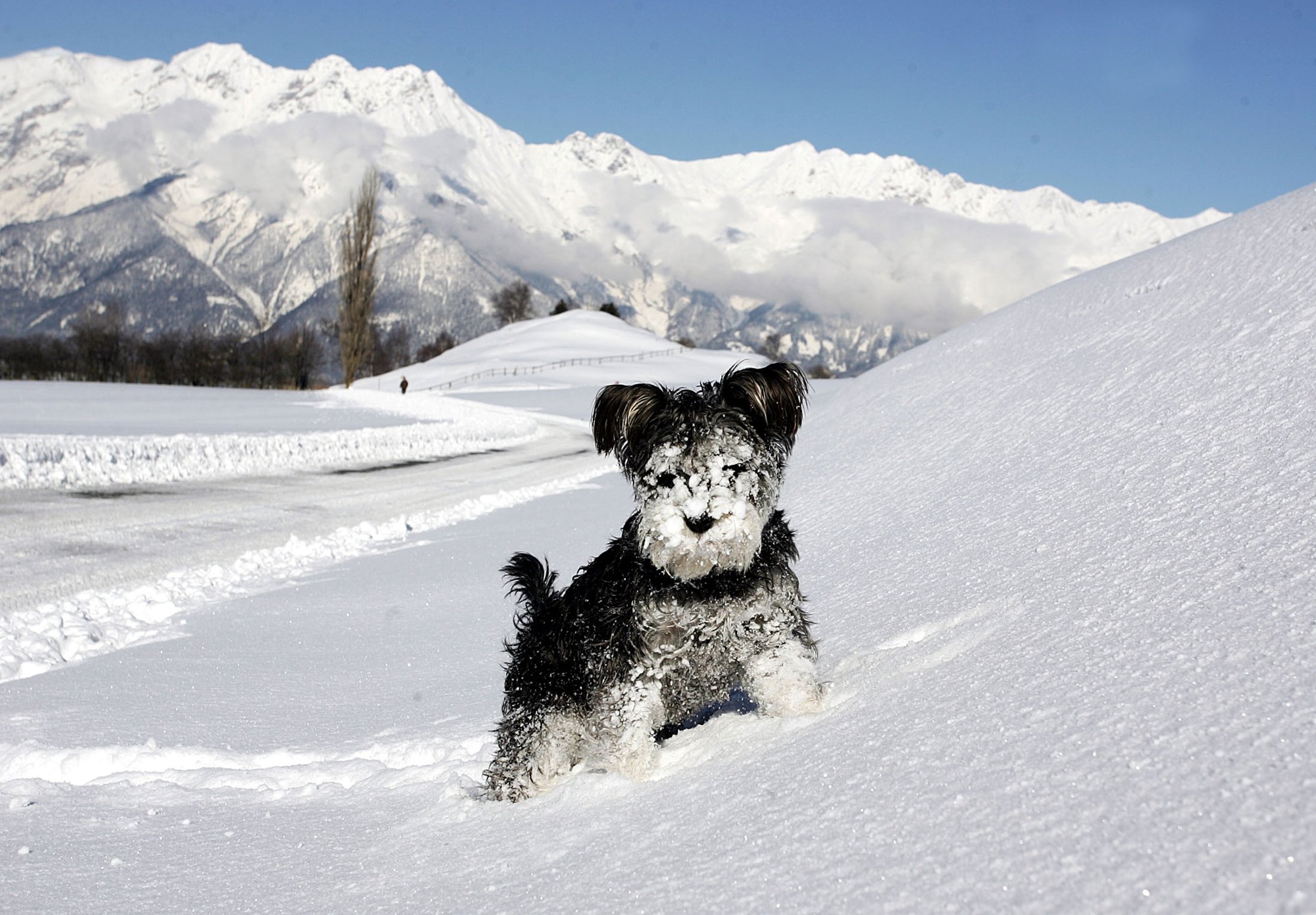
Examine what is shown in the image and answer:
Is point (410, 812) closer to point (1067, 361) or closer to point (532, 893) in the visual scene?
point (532, 893)

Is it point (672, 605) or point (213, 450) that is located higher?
point (213, 450)

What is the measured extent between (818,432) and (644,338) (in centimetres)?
8926

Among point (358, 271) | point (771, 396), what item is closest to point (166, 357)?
point (358, 271)

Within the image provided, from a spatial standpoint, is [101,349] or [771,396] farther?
[101,349]

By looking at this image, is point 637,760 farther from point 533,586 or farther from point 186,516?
point 186,516

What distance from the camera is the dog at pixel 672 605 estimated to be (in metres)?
2.85

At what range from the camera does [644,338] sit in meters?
98.6

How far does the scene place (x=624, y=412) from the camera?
10.4ft

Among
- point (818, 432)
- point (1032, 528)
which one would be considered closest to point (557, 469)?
point (818, 432)

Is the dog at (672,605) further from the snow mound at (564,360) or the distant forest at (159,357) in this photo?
the distant forest at (159,357)

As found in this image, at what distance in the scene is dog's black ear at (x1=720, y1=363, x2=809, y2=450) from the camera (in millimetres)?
3109

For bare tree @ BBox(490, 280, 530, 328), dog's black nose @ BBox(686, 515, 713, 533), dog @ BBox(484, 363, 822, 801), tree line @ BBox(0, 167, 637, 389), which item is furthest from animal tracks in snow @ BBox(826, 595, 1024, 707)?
bare tree @ BBox(490, 280, 530, 328)

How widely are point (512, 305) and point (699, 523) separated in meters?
138

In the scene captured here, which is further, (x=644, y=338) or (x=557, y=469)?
(x=644, y=338)
